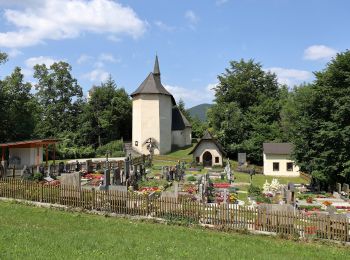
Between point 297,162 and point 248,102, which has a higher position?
point 248,102

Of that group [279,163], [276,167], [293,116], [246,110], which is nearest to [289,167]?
[279,163]

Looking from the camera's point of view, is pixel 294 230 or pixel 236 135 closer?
pixel 294 230

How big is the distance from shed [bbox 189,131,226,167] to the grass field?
3492 cm

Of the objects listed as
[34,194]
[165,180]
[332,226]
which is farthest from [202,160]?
[332,226]

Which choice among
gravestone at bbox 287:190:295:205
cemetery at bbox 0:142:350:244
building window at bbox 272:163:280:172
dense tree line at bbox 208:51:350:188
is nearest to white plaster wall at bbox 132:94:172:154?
dense tree line at bbox 208:51:350:188

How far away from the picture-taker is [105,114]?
217ft

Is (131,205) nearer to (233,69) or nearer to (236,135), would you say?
(236,135)

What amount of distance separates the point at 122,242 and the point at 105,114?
5542 cm

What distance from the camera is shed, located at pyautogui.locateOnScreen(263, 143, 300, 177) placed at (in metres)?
46.5

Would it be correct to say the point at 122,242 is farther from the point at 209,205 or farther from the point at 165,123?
the point at 165,123

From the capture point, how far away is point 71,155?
59531 millimetres

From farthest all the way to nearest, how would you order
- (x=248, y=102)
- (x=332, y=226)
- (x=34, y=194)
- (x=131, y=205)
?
1. (x=248, y=102)
2. (x=34, y=194)
3. (x=131, y=205)
4. (x=332, y=226)

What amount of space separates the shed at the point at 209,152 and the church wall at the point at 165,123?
1001cm

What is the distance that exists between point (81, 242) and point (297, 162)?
25572 millimetres
